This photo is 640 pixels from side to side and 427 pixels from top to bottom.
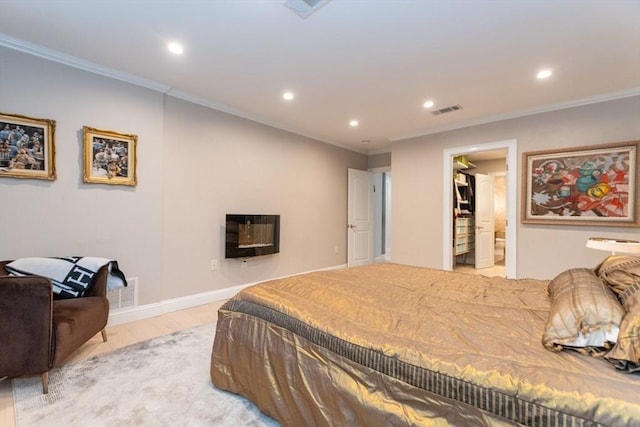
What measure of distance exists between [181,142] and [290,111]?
4.62 feet

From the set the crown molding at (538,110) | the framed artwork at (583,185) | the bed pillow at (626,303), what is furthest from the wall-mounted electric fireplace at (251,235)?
the bed pillow at (626,303)

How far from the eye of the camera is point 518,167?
379 centimetres

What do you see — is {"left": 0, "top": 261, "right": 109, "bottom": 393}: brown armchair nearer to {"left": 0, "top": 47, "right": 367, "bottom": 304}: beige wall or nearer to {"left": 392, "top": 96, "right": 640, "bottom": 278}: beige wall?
{"left": 0, "top": 47, "right": 367, "bottom": 304}: beige wall

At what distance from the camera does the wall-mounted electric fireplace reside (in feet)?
12.5

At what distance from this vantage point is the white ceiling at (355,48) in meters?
1.97

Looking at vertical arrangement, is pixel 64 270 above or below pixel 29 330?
above

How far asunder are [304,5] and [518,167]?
3349 mm

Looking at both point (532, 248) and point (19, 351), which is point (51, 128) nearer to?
point (19, 351)

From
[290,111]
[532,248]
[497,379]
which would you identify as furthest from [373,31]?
[532,248]

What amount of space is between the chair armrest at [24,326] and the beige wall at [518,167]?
169 inches

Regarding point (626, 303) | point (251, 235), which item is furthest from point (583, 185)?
point (251, 235)

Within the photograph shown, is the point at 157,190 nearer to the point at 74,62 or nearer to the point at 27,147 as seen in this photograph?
the point at 27,147

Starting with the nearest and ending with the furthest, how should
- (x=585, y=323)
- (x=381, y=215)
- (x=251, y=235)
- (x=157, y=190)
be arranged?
(x=585, y=323), (x=157, y=190), (x=251, y=235), (x=381, y=215)

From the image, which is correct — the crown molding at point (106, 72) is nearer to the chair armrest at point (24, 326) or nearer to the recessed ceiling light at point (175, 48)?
the recessed ceiling light at point (175, 48)
